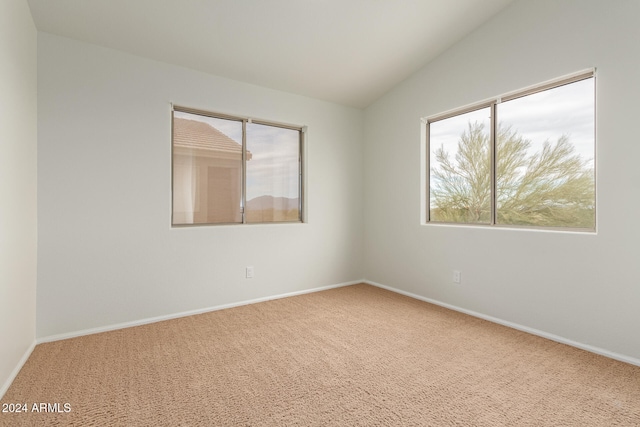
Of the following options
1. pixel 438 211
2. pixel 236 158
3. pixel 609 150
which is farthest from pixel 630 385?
pixel 236 158

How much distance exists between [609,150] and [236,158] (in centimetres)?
336

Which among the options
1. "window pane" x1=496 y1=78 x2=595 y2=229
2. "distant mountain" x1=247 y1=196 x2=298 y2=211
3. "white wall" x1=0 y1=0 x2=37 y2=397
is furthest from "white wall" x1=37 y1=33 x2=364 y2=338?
"window pane" x1=496 y1=78 x2=595 y2=229

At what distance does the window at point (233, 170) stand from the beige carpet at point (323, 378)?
122 centimetres

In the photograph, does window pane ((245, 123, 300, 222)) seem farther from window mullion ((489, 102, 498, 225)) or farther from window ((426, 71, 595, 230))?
window mullion ((489, 102, 498, 225))

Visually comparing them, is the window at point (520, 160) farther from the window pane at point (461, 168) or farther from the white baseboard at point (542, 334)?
the white baseboard at point (542, 334)

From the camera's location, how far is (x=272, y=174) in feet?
13.0

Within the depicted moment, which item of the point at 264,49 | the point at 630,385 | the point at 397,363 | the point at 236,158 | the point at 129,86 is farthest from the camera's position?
the point at 236,158

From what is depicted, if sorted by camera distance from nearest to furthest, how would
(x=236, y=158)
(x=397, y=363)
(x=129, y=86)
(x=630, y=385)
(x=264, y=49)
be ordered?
(x=630, y=385) → (x=397, y=363) → (x=129, y=86) → (x=264, y=49) → (x=236, y=158)

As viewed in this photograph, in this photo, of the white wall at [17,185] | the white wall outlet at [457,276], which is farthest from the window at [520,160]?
the white wall at [17,185]

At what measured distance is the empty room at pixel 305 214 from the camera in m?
1.92

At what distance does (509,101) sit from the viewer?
306 cm

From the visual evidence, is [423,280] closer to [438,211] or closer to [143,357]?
[438,211]

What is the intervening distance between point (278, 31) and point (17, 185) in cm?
234

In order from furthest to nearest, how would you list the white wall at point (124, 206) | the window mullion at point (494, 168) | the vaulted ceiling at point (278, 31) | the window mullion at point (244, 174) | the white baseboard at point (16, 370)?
the window mullion at point (244, 174)
the window mullion at point (494, 168)
the white wall at point (124, 206)
the vaulted ceiling at point (278, 31)
the white baseboard at point (16, 370)
